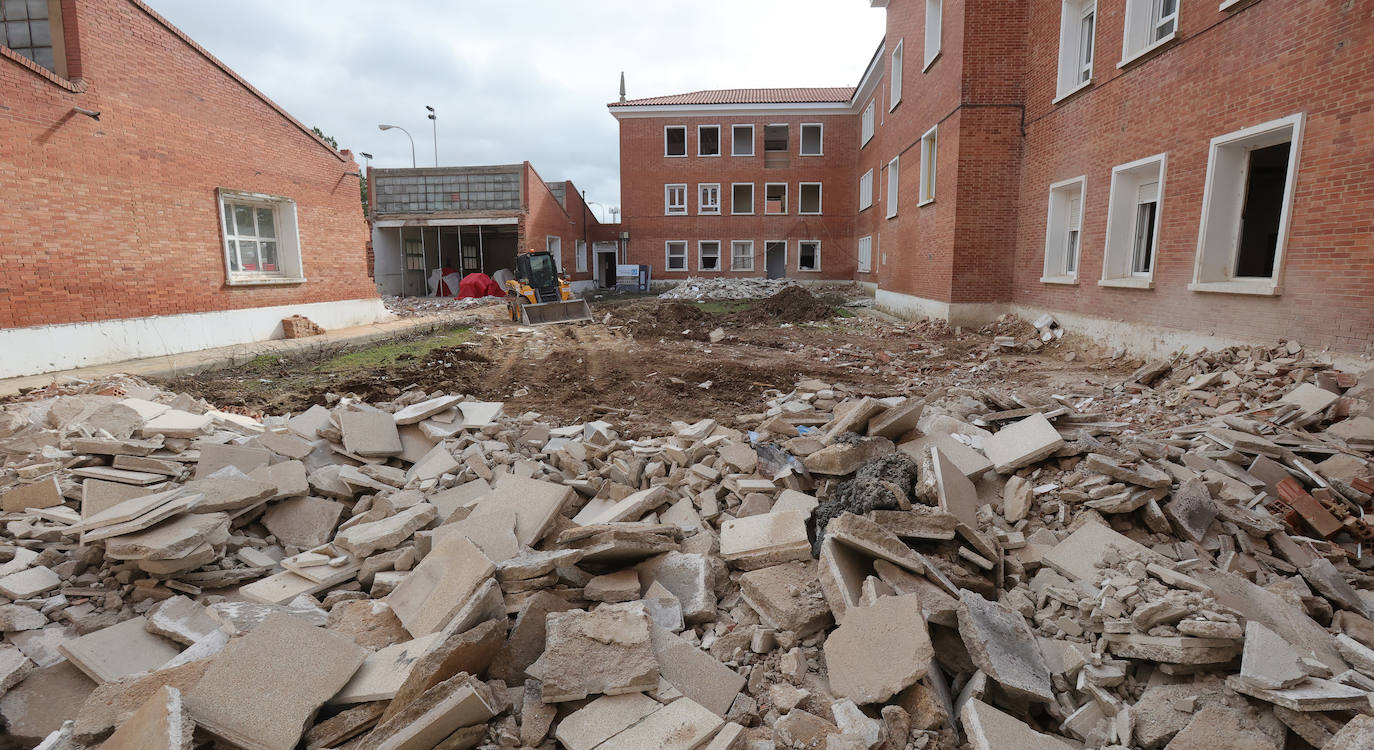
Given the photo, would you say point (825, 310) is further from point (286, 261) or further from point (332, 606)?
point (332, 606)

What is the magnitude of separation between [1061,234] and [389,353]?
13777 millimetres

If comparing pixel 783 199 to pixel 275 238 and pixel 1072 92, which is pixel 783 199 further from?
pixel 275 238

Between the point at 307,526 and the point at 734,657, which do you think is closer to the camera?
the point at 734,657

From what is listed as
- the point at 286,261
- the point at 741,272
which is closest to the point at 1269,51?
the point at 286,261

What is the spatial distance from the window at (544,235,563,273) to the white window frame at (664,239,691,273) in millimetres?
5564

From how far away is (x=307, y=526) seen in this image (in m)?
4.50

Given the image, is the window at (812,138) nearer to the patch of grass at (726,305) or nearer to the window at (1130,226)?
the patch of grass at (726,305)

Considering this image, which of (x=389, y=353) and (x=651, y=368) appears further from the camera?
(x=389, y=353)

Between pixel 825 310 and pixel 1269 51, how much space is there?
1264cm

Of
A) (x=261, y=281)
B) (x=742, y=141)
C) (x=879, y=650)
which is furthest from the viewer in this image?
(x=742, y=141)

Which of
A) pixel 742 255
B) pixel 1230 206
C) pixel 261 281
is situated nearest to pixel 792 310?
pixel 1230 206

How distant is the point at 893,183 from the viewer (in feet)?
69.6

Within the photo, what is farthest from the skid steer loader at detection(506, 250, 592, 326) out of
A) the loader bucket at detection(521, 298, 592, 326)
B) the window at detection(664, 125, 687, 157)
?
the window at detection(664, 125, 687, 157)

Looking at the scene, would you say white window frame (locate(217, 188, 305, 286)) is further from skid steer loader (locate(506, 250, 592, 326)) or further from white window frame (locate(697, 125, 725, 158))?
white window frame (locate(697, 125, 725, 158))
